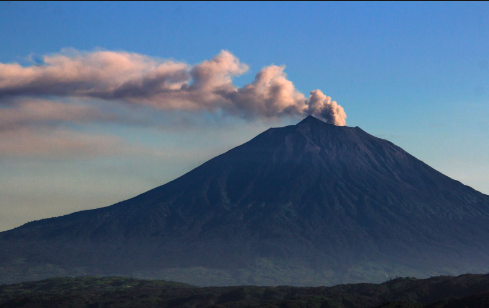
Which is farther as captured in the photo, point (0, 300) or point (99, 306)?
point (0, 300)

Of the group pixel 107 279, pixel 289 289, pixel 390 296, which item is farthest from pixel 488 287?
pixel 107 279

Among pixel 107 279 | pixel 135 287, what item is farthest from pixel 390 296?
pixel 107 279

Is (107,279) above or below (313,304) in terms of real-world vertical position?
above

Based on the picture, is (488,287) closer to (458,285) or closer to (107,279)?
(458,285)

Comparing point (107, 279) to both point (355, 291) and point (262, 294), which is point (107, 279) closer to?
point (262, 294)

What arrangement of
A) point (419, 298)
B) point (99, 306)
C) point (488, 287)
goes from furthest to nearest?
point (99, 306) → point (419, 298) → point (488, 287)

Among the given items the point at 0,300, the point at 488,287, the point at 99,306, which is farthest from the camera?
the point at 0,300
